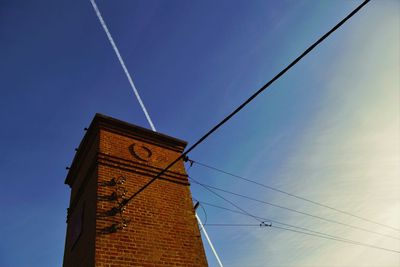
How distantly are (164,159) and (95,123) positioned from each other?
2233mm

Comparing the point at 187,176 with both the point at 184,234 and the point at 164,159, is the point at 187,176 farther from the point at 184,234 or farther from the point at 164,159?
the point at 184,234

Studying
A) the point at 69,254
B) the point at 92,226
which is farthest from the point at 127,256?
the point at 69,254

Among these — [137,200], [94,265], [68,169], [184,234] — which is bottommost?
[94,265]

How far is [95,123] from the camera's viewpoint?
7828 mm

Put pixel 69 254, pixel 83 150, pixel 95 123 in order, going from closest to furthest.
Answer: pixel 69 254 < pixel 95 123 < pixel 83 150

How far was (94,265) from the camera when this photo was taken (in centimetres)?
526

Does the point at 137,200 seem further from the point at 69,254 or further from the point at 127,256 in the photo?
the point at 69,254

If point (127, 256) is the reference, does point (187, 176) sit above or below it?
above

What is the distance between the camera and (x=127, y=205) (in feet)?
→ 21.4

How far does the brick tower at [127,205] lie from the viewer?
5.89 metres

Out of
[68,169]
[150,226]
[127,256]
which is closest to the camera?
[127,256]

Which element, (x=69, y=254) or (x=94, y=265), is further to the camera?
(x=69, y=254)

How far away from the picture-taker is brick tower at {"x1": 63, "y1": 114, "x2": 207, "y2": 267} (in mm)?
5891

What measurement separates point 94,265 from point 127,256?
2.19ft
